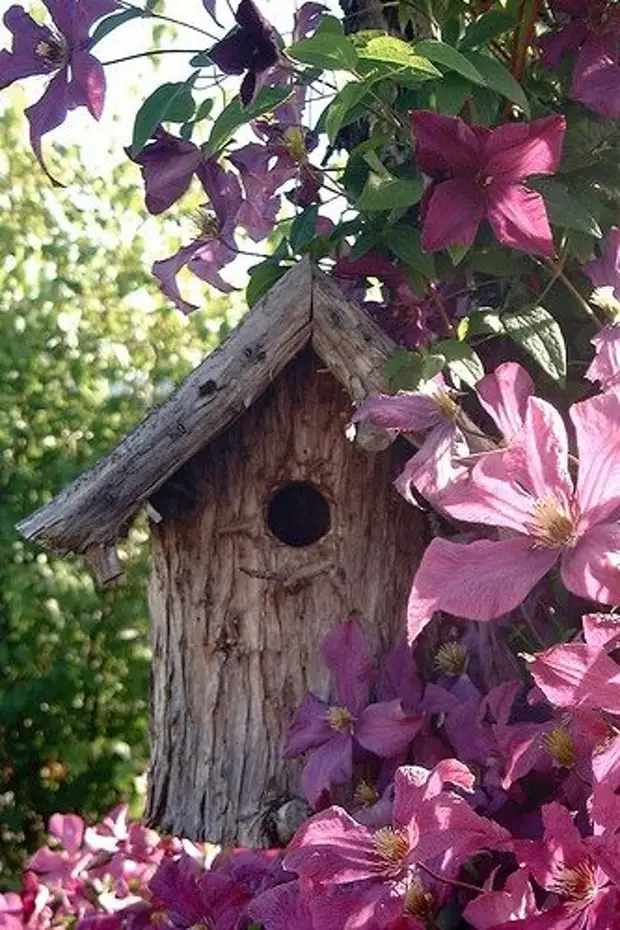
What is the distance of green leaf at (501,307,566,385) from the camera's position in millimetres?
1391

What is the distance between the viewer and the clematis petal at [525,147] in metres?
1.24

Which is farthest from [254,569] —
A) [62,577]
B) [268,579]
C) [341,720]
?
[62,577]

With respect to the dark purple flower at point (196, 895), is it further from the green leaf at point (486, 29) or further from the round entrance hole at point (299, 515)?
the green leaf at point (486, 29)

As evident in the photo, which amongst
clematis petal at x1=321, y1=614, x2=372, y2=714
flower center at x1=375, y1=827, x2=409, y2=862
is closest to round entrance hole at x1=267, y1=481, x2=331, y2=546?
clematis petal at x1=321, y1=614, x2=372, y2=714

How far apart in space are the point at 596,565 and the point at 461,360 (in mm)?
447

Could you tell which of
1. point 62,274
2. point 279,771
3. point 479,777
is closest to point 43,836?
point 62,274

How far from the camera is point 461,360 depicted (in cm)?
141

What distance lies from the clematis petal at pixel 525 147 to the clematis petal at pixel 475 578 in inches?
15.0

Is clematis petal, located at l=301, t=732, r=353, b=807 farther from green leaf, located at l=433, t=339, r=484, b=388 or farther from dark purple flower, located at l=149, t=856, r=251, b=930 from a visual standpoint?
green leaf, located at l=433, t=339, r=484, b=388

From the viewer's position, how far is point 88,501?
1580 mm

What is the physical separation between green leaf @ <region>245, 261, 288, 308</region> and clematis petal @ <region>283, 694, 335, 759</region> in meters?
0.49

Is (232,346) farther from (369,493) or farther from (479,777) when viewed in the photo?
(479,777)

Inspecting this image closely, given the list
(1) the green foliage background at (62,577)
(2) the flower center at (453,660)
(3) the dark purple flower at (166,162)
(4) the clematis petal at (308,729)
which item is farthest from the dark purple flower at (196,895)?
(1) the green foliage background at (62,577)

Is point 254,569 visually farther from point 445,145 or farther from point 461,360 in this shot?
point 445,145
